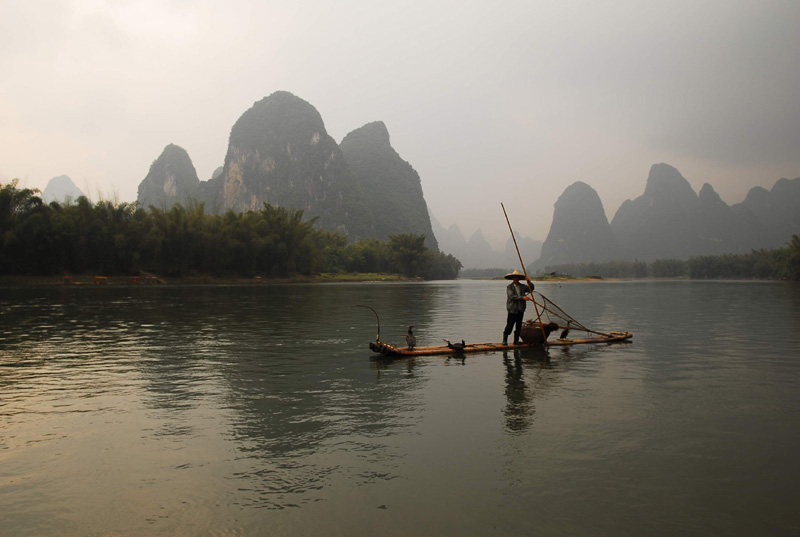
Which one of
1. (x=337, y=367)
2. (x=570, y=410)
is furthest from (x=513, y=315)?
(x=570, y=410)

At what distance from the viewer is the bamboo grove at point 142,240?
2211 inches

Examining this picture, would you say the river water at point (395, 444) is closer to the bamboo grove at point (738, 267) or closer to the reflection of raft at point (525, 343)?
the reflection of raft at point (525, 343)

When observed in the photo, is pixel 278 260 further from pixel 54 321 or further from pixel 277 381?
pixel 277 381

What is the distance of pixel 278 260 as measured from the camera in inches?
3391

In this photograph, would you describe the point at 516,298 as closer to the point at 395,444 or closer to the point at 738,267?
the point at 395,444

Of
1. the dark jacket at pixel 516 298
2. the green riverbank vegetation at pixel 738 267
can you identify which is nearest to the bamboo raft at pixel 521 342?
the dark jacket at pixel 516 298

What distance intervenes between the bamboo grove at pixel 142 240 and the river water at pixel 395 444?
52.5m

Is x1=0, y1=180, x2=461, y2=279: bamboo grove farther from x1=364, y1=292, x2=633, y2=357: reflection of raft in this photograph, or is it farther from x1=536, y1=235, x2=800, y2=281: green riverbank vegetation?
x1=536, y1=235, x2=800, y2=281: green riverbank vegetation

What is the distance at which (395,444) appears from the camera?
6895 millimetres

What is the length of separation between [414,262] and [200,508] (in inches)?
5063

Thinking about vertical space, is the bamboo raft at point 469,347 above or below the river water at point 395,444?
above

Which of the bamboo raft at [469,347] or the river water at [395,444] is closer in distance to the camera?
the river water at [395,444]

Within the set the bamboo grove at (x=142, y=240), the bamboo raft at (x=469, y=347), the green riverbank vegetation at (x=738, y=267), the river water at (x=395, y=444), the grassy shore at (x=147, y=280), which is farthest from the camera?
the green riverbank vegetation at (x=738, y=267)

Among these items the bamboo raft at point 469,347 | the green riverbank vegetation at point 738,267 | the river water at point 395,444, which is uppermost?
the green riverbank vegetation at point 738,267
